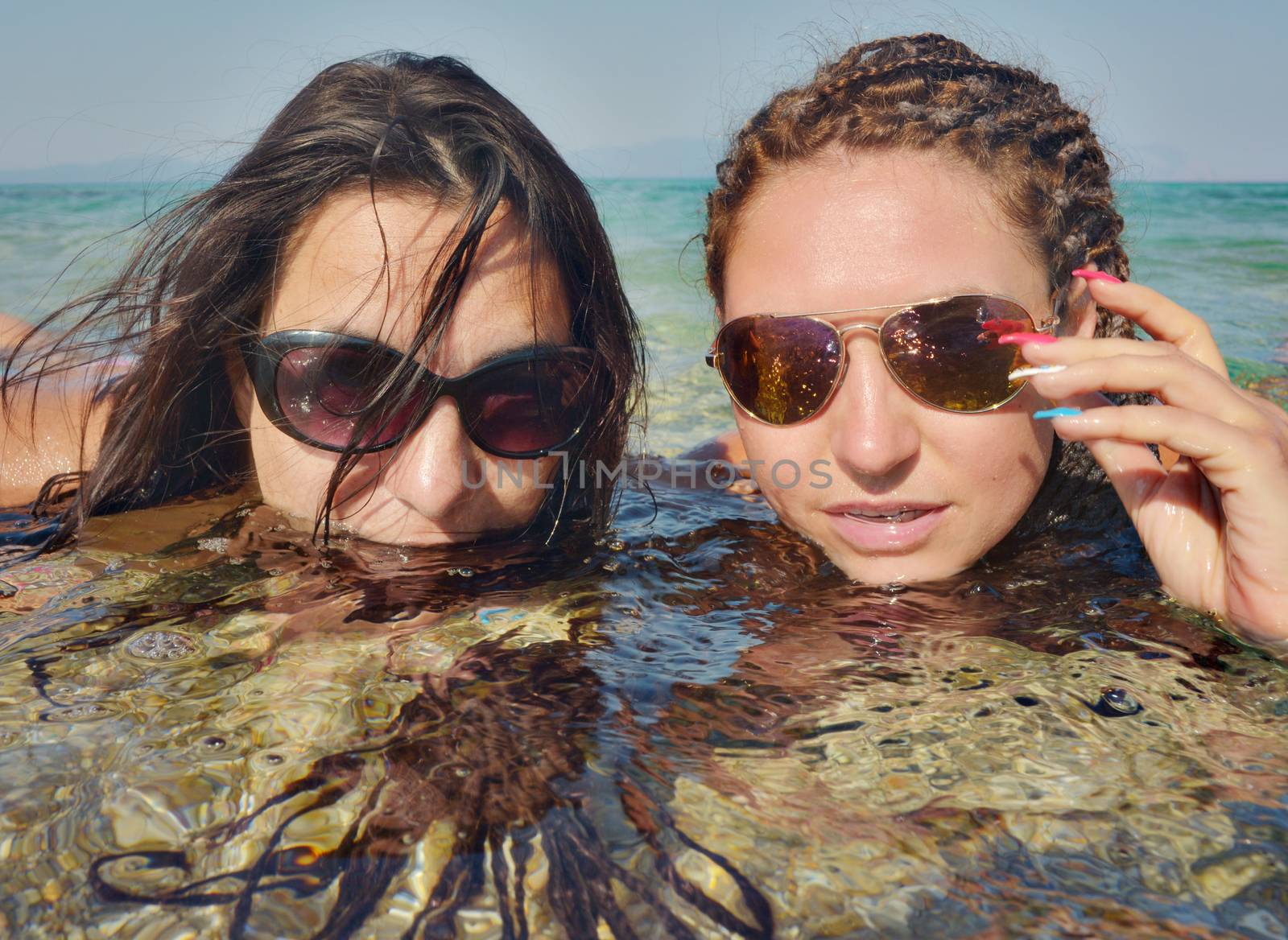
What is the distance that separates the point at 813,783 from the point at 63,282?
12.0 m

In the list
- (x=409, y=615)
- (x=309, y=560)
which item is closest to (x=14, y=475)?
(x=309, y=560)

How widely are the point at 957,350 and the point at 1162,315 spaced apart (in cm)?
45

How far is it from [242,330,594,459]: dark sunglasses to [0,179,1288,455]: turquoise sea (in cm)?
84

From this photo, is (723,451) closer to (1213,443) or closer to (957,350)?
(957,350)

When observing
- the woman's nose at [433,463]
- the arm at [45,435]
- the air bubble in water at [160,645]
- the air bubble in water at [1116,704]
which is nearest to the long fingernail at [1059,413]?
the air bubble in water at [1116,704]

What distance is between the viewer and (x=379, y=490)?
275cm

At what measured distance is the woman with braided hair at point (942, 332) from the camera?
2264 mm

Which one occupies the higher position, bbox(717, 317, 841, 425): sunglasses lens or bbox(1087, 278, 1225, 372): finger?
bbox(1087, 278, 1225, 372): finger

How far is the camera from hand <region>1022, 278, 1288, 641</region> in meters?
2.01

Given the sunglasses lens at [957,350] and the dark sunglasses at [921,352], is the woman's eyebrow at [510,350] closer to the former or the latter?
the dark sunglasses at [921,352]

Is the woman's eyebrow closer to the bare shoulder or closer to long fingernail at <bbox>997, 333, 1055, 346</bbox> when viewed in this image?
long fingernail at <bbox>997, 333, 1055, 346</bbox>

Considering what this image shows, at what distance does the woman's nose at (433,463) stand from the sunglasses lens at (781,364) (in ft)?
2.46

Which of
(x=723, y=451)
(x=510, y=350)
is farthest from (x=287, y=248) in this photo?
(x=723, y=451)

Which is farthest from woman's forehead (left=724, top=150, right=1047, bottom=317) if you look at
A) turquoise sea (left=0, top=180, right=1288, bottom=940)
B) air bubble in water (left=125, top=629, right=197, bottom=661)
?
air bubble in water (left=125, top=629, right=197, bottom=661)
